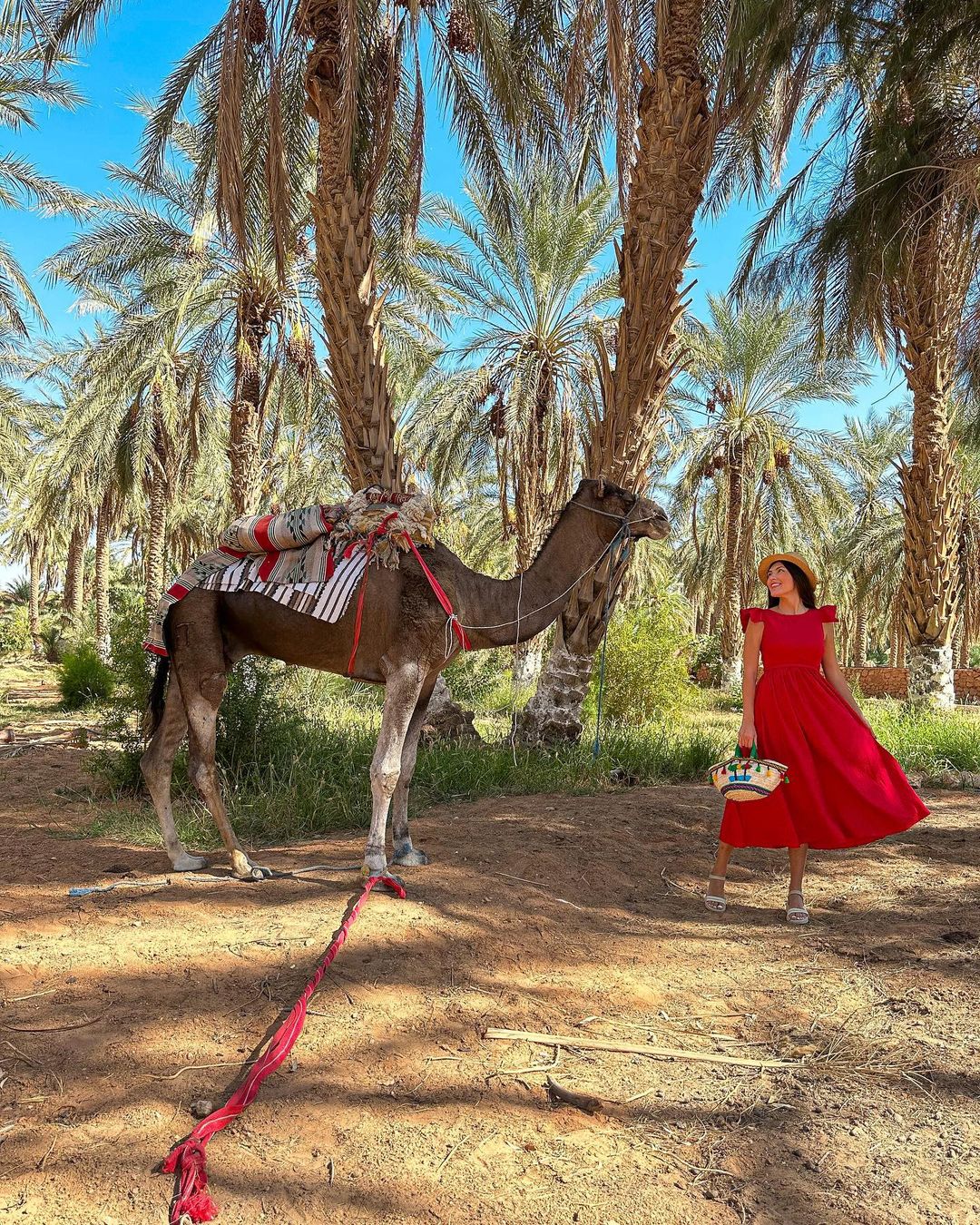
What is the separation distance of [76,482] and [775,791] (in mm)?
21729

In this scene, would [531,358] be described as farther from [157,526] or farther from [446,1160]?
[446,1160]

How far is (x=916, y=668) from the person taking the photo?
13562 mm

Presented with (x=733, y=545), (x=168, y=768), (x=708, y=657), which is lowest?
(x=168, y=768)

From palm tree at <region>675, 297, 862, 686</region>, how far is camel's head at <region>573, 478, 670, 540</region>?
16.7 metres

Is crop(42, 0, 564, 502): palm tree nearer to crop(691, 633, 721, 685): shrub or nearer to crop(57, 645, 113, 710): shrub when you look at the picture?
crop(57, 645, 113, 710): shrub

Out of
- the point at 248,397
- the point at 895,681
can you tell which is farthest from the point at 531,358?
the point at 895,681

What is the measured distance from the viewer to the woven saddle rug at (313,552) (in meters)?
4.96

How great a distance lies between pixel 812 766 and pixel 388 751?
2.35 m

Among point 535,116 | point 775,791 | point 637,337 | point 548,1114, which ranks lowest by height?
point 548,1114

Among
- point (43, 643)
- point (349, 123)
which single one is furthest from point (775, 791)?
point (43, 643)

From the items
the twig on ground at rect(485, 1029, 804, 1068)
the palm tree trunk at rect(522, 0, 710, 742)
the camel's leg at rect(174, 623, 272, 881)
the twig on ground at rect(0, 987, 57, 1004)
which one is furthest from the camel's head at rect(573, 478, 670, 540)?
the twig on ground at rect(0, 987, 57, 1004)

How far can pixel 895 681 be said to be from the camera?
25391 millimetres

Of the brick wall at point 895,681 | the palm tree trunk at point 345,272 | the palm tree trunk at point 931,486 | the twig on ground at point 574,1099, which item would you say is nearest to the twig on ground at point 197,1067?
the twig on ground at point 574,1099

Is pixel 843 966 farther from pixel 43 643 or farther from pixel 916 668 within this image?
pixel 43 643
